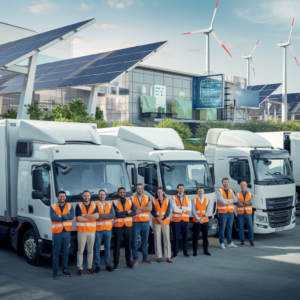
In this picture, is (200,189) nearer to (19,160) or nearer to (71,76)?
(19,160)

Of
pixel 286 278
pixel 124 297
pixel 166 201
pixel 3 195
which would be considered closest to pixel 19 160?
pixel 3 195

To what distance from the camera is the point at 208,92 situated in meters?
52.4

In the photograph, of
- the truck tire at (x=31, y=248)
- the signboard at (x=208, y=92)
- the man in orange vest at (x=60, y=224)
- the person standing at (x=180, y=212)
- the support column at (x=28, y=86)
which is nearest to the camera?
the man in orange vest at (x=60, y=224)

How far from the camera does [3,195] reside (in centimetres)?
1045

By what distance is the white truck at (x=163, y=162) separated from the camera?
11.4m

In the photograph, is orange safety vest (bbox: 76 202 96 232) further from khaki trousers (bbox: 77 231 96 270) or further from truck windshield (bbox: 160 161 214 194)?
truck windshield (bbox: 160 161 214 194)

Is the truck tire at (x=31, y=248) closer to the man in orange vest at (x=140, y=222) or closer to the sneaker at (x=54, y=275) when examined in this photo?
the sneaker at (x=54, y=275)

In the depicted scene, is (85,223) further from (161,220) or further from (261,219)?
(261,219)

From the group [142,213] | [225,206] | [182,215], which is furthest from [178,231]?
[225,206]

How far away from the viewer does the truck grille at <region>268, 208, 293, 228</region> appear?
12842 millimetres

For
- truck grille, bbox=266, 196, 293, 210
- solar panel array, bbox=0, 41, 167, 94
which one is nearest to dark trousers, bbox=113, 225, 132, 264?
truck grille, bbox=266, 196, 293, 210

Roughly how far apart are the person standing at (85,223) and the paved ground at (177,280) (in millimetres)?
644

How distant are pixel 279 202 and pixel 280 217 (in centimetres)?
50

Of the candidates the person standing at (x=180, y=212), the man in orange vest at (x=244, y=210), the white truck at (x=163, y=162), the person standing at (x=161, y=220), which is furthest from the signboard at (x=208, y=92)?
the person standing at (x=161, y=220)
